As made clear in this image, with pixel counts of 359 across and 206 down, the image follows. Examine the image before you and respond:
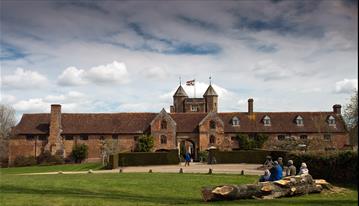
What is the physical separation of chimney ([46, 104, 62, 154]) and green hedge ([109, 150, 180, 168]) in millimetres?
17736

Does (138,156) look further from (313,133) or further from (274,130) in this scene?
(313,133)

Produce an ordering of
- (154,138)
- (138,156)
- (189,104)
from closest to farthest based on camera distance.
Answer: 1. (138,156)
2. (154,138)
3. (189,104)

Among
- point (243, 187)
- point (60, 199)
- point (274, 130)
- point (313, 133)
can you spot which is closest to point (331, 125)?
point (313, 133)

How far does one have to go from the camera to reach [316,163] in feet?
85.5

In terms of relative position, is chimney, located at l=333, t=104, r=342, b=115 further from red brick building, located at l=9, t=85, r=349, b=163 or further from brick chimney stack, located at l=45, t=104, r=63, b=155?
brick chimney stack, located at l=45, t=104, r=63, b=155

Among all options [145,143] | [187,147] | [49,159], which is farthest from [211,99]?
[49,159]

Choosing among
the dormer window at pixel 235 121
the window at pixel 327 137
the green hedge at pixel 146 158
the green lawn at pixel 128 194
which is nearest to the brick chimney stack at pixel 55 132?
the green hedge at pixel 146 158

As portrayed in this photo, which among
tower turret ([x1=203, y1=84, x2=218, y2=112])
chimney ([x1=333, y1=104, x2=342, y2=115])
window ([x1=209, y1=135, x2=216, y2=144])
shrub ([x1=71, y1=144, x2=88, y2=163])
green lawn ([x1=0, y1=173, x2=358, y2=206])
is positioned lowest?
green lawn ([x1=0, y1=173, x2=358, y2=206])

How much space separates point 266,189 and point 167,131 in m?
43.5

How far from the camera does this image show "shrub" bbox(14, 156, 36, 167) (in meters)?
58.6

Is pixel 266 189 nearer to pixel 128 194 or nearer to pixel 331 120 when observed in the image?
pixel 128 194

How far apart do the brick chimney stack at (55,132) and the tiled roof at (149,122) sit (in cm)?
108

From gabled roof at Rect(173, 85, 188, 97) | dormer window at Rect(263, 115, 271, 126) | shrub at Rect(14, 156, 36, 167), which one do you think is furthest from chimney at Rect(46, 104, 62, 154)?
gabled roof at Rect(173, 85, 188, 97)

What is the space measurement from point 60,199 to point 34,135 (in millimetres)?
48008
